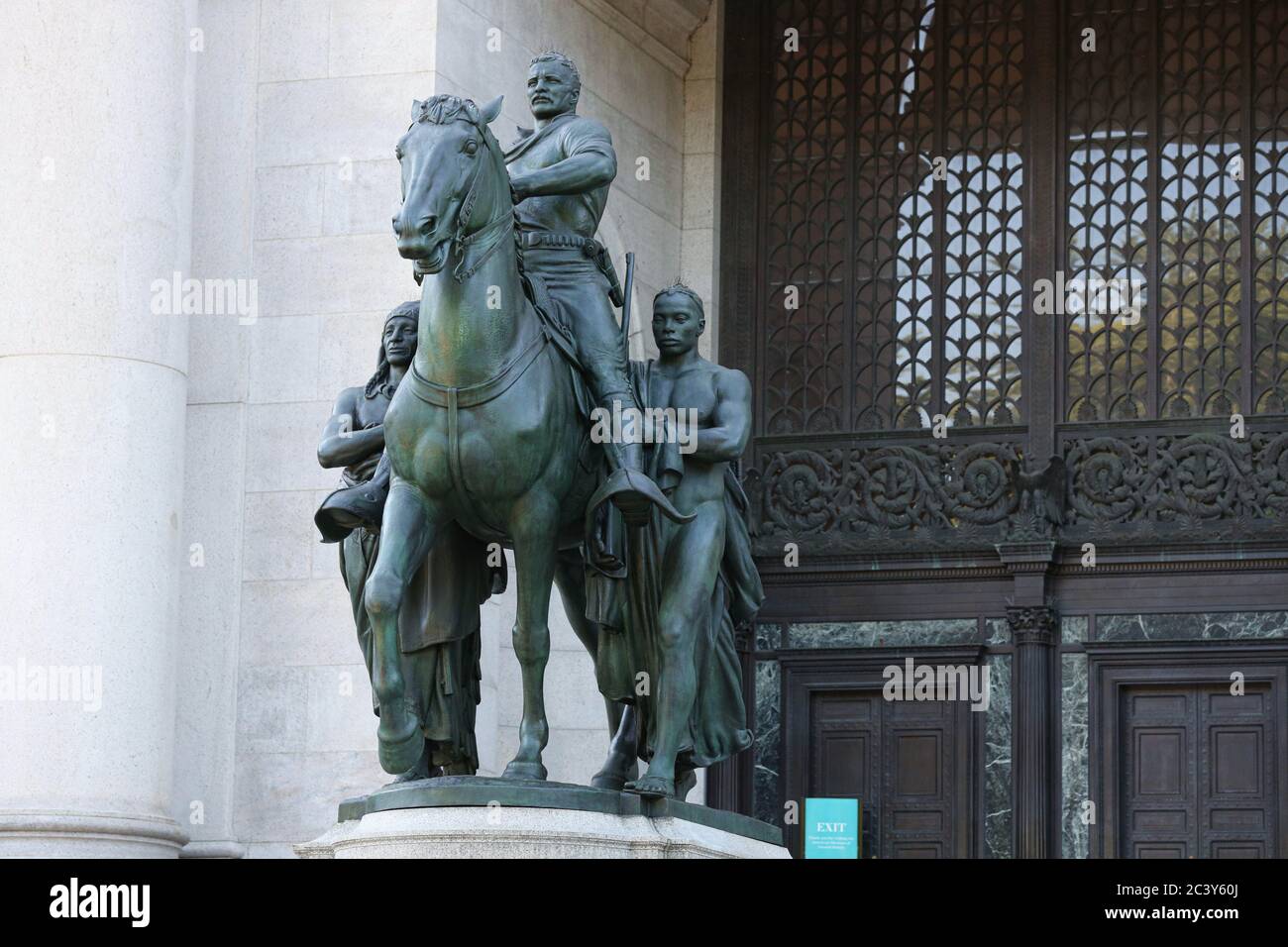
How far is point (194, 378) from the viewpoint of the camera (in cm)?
1644

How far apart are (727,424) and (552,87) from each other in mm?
1726

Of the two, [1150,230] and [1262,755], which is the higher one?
[1150,230]

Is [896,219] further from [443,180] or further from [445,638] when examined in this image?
[443,180]

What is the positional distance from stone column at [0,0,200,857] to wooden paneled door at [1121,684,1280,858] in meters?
7.16

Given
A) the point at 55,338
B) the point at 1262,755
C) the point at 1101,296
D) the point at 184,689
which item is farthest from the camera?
the point at 1101,296

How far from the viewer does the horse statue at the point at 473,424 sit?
9586 mm

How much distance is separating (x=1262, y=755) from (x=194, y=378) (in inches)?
320

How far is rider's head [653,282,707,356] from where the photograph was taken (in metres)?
10.9

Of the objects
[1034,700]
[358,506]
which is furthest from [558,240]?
[1034,700]

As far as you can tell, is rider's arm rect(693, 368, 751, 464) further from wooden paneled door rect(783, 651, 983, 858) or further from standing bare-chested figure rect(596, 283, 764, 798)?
wooden paneled door rect(783, 651, 983, 858)

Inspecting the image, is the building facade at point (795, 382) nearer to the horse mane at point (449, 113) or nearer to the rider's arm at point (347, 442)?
the rider's arm at point (347, 442)
